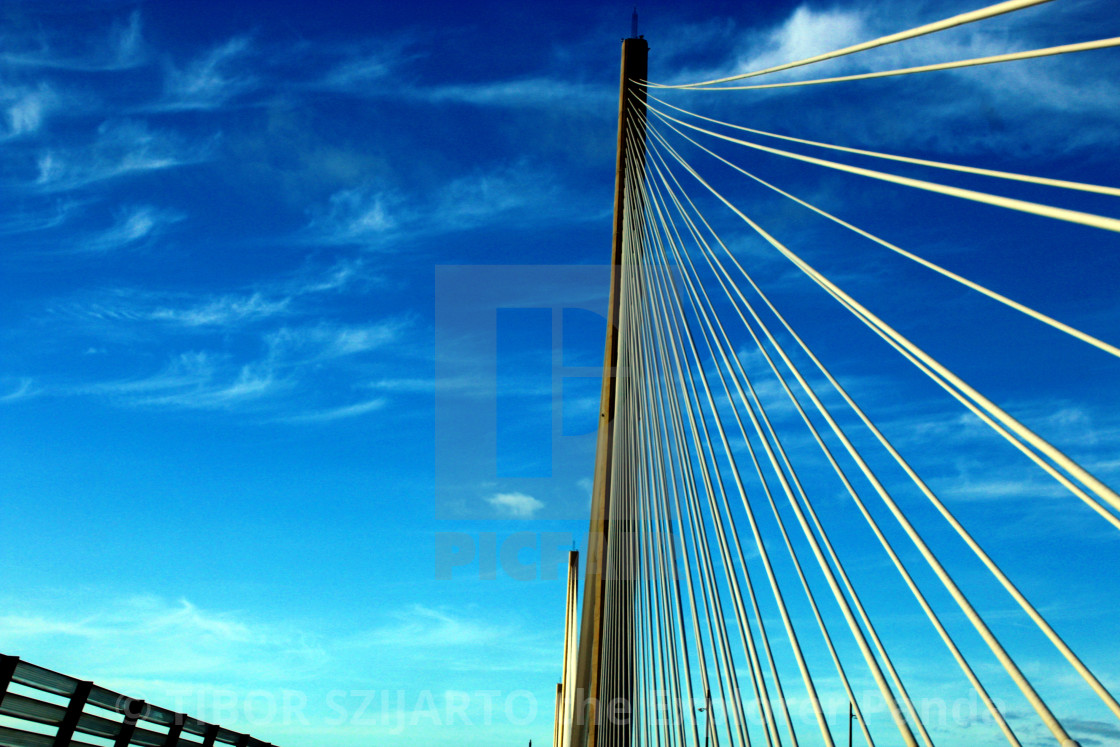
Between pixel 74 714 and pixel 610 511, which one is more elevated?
pixel 610 511

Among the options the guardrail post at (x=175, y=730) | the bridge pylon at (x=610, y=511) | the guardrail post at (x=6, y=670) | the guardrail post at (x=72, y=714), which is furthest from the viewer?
the bridge pylon at (x=610, y=511)

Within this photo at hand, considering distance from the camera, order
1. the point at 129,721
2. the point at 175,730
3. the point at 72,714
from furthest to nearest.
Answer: the point at 175,730 → the point at 129,721 → the point at 72,714

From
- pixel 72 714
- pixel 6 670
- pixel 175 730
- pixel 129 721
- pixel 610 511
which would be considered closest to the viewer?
pixel 6 670

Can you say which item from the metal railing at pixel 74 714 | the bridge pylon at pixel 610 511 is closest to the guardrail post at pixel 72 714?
the metal railing at pixel 74 714

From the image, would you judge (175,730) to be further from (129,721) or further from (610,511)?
(610,511)


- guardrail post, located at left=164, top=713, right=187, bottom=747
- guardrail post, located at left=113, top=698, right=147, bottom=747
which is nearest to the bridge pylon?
guardrail post, located at left=164, top=713, right=187, bottom=747

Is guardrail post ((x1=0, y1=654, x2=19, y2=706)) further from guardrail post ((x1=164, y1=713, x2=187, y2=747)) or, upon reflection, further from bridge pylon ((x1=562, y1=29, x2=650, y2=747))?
bridge pylon ((x1=562, y1=29, x2=650, y2=747))

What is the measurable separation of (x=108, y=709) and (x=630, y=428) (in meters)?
4.66

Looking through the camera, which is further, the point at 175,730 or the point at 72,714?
the point at 175,730

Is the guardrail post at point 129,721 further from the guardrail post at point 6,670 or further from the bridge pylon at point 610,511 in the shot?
the bridge pylon at point 610,511

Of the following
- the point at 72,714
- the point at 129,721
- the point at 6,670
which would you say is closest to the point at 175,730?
the point at 129,721

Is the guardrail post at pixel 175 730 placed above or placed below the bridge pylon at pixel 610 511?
below

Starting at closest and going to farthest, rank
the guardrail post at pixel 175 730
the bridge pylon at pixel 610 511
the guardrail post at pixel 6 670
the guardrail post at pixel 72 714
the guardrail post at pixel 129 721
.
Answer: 1. the guardrail post at pixel 6 670
2. the guardrail post at pixel 72 714
3. the guardrail post at pixel 129 721
4. the guardrail post at pixel 175 730
5. the bridge pylon at pixel 610 511

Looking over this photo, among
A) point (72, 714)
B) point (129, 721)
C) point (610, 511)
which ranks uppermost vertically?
point (610, 511)
